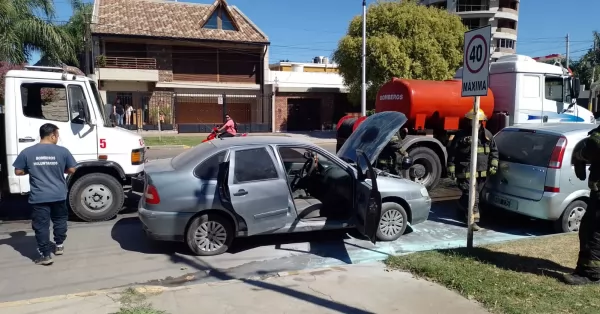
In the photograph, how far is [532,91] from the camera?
35.7ft

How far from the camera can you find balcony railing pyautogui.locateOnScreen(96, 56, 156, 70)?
29453mm

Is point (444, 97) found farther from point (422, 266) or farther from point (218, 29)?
point (218, 29)

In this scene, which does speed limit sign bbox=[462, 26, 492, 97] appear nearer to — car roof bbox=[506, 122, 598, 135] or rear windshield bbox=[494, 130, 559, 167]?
rear windshield bbox=[494, 130, 559, 167]

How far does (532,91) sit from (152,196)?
8.95 metres

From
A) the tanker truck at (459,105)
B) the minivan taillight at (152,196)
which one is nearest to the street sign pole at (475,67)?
the minivan taillight at (152,196)

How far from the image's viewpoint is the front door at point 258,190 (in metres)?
5.84

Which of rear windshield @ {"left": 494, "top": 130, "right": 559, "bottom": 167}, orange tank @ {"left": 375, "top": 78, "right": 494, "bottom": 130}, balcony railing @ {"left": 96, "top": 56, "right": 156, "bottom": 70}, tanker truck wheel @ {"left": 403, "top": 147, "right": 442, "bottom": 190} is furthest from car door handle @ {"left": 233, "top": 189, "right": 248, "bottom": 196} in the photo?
balcony railing @ {"left": 96, "top": 56, "right": 156, "bottom": 70}

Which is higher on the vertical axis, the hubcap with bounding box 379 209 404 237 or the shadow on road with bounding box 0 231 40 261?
the hubcap with bounding box 379 209 404 237

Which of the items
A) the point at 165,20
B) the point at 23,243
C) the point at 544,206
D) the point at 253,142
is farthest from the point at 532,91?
the point at 165,20

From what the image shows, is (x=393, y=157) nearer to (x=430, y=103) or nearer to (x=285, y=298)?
(x=430, y=103)

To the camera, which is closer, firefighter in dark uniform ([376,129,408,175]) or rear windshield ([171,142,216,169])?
rear windshield ([171,142,216,169])

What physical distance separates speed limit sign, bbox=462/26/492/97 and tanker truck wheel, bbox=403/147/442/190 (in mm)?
4401

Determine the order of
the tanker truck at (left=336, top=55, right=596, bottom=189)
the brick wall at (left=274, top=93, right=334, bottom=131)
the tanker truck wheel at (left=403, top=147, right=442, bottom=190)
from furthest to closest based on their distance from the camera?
Answer: 1. the brick wall at (left=274, top=93, right=334, bottom=131)
2. the tanker truck at (left=336, top=55, right=596, bottom=189)
3. the tanker truck wheel at (left=403, top=147, right=442, bottom=190)

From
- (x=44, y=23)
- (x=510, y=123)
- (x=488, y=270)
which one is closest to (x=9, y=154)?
(x=488, y=270)
